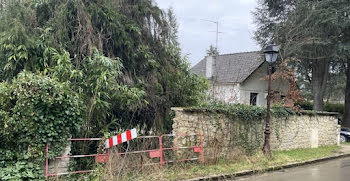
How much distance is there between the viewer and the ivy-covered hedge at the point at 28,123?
5953 millimetres

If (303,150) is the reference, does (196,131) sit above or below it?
above

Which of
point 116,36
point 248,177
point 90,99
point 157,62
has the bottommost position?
point 248,177

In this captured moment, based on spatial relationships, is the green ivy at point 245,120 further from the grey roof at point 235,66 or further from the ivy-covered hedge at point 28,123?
the grey roof at point 235,66

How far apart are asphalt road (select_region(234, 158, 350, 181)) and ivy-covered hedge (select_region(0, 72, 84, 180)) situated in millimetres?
4939

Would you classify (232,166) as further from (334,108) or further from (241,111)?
(334,108)

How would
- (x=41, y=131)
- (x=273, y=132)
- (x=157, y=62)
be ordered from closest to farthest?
(x=41, y=131) → (x=157, y=62) → (x=273, y=132)

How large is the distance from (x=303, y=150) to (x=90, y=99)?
9667 millimetres

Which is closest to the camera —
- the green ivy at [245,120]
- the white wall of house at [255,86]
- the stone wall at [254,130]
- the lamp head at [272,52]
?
the stone wall at [254,130]

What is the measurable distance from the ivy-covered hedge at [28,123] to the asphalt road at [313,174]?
4939 millimetres

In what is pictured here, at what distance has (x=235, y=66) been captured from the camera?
78.4ft

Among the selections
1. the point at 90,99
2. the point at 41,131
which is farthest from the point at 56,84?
the point at 90,99

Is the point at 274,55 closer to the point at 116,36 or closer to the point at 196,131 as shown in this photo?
the point at 196,131

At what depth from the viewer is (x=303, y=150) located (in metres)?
13.1

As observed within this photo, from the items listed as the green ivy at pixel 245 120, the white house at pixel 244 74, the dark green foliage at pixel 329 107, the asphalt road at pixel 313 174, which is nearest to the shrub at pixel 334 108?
the dark green foliage at pixel 329 107
